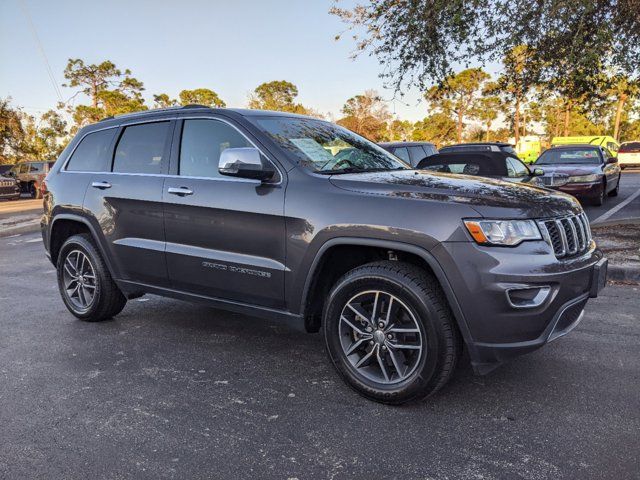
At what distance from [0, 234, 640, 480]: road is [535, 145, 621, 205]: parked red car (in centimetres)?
828

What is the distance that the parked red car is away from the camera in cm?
1221

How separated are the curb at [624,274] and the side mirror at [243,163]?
4.63m

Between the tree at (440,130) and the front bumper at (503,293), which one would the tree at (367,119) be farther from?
the front bumper at (503,293)

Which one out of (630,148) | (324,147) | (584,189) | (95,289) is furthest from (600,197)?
(630,148)

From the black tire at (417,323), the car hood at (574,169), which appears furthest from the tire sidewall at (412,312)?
the car hood at (574,169)

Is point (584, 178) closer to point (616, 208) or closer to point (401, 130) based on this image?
point (616, 208)

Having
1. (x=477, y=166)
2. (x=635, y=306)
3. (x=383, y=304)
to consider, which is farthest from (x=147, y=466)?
(x=477, y=166)

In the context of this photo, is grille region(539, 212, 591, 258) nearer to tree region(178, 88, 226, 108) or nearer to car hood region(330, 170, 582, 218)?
car hood region(330, 170, 582, 218)

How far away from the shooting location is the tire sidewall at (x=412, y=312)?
9.84 ft

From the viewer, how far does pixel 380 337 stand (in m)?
3.25

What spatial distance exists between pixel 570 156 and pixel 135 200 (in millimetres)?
12486

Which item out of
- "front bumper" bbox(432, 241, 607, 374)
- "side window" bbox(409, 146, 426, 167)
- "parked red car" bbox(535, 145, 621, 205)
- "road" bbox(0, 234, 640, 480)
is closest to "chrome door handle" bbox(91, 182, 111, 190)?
"road" bbox(0, 234, 640, 480)

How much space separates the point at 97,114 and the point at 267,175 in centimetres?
4531

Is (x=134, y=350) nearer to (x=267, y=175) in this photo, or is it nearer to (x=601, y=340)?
(x=267, y=175)
